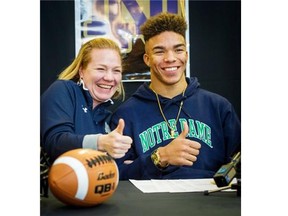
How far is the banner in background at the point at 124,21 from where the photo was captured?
2.45 meters

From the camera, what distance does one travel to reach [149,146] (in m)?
2.50

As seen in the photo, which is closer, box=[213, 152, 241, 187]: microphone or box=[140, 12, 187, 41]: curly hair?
box=[213, 152, 241, 187]: microphone

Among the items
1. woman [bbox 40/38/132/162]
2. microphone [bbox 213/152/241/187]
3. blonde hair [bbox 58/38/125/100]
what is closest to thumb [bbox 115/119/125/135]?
woman [bbox 40/38/132/162]

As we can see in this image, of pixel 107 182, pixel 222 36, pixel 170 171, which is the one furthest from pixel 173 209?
pixel 222 36

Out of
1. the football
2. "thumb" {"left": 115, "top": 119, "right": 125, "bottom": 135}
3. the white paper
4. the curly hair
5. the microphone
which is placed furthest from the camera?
the curly hair

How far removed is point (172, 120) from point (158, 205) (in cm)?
81

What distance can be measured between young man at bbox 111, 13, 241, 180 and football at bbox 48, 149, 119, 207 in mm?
710

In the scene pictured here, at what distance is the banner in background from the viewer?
2.45 m

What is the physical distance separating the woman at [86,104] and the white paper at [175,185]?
0.22m

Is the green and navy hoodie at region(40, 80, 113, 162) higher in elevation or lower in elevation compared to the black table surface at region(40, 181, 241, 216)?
higher

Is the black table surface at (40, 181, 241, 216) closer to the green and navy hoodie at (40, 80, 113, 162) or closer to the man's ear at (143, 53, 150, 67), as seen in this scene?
the green and navy hoodie at (40, 80, 113, 162)

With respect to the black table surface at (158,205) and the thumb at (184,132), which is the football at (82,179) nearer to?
the black table surface at (158,205)

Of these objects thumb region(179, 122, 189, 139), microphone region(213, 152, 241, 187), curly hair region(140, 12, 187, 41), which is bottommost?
microphone region(213, 152, 241, 187)

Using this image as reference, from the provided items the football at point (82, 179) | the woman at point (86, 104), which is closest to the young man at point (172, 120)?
the woman at point (86, 104)
